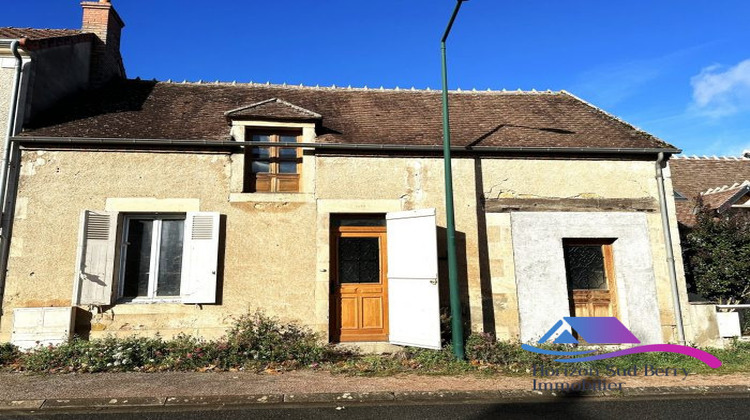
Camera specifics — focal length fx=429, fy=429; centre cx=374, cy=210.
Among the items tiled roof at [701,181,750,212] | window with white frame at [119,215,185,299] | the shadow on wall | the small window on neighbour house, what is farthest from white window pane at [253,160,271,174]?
tiled roof at [701,181,750,212]

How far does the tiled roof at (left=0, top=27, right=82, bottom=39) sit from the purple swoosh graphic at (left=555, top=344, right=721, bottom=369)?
1015cm

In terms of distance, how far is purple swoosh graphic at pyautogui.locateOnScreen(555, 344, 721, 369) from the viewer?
19.6 feet

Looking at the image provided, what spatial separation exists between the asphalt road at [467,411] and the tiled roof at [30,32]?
21.5ft

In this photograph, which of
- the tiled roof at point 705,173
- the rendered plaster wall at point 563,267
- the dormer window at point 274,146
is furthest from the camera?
the tiled roof at point 705,173

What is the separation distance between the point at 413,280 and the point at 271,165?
3.00m

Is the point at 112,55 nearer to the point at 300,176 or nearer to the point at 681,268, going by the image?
the point at 300,176

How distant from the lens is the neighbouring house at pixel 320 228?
620 cm

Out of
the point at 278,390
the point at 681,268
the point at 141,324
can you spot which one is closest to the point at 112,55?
the point at 141,324

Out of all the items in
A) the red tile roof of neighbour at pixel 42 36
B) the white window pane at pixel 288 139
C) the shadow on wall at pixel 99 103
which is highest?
the red tile roof of neighbour at pixel 42 36

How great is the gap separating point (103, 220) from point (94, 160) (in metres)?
1.00

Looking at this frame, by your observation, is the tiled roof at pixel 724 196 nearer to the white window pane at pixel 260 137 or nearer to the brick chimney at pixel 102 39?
the white window pane at pixel 260 137

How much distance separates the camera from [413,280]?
20.4 ft

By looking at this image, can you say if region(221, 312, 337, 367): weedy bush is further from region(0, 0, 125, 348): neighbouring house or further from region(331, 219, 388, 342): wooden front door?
region(0, 0, 125, 348): neighbouring house

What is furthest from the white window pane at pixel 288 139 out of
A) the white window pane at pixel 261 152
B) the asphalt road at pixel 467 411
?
the asphalt road at pixel 467 411
